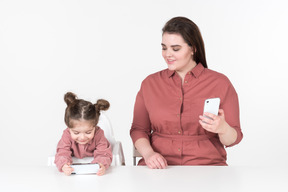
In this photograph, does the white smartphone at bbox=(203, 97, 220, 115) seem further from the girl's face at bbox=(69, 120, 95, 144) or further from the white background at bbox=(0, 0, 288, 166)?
the white background at bbox=(0, 0, 288, 166)

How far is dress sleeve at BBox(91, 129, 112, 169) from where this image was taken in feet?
6.59

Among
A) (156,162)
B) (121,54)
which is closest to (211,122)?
(156,162)

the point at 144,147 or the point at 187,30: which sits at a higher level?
the point at 187,30

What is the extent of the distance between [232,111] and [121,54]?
204cm

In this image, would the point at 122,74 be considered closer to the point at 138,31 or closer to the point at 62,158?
the point at 138,31

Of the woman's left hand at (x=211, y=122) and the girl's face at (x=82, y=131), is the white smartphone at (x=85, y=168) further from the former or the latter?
the woman's left hand at (x=211, y=122)

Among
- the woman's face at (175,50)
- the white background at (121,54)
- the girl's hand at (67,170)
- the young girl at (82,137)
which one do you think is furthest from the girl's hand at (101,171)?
the white background at (121,54)

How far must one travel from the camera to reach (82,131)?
2027 mm

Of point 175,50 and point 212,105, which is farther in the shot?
point 175,50

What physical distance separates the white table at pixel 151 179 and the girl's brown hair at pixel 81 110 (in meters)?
0.23

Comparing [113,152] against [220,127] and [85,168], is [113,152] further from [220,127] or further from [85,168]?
[220,127]

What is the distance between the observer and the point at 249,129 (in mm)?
4375

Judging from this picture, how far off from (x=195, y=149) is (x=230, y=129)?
0.74 ft

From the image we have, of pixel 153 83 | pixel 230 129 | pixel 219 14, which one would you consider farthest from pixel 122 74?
pixel 230 129
